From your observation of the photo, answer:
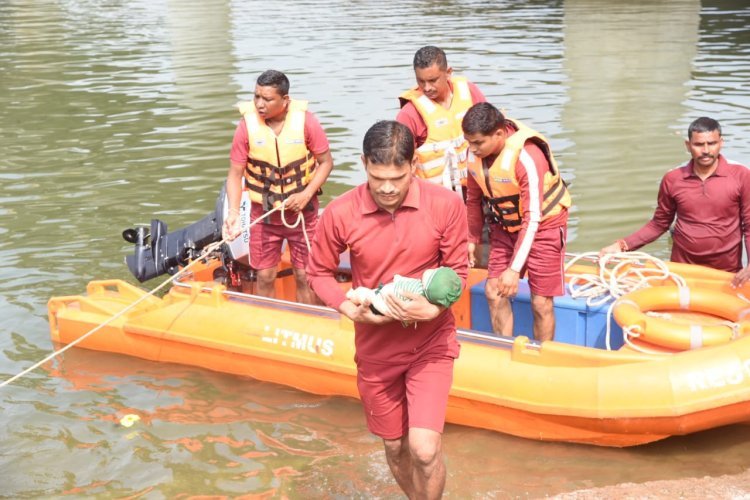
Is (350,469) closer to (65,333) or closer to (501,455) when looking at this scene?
(501,455)

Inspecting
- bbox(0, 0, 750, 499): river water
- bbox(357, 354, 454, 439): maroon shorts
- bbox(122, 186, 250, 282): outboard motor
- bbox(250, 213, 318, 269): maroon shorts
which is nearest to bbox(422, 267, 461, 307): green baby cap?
bbox(357, 354, 454, 439): maroon shorts

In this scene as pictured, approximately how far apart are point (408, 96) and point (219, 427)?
7.61 ft

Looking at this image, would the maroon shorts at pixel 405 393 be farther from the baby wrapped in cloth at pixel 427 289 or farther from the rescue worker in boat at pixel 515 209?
the rescue worker in boat at pixel 515 209

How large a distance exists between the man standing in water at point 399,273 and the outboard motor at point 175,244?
2.68 metres

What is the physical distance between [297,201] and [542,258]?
1.51 meters

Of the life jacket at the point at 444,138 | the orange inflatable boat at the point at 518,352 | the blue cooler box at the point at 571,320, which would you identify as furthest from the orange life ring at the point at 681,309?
the life jacket at the point at 444,138

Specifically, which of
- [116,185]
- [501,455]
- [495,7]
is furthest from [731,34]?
[501,455]

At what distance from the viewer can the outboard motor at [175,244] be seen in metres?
6.58

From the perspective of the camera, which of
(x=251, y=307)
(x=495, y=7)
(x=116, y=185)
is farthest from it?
(x=495, y=7)

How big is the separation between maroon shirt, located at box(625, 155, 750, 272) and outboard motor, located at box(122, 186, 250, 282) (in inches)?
98.8

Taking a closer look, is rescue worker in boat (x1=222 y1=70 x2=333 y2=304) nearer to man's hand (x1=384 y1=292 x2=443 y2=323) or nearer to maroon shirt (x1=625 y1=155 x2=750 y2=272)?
maroon shirt (x1=625 y1=155 x2=750 y2=272)

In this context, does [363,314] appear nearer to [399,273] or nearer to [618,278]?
[399,273]

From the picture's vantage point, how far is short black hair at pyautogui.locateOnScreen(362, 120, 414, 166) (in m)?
3.55

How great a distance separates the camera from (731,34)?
19.4 metres
